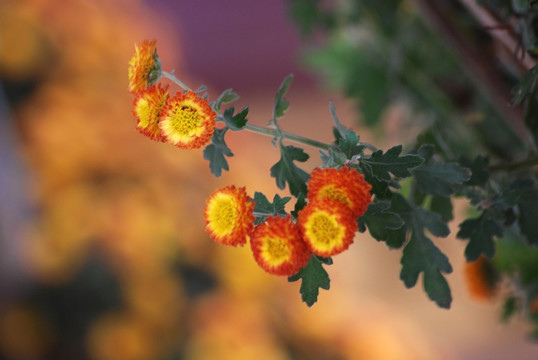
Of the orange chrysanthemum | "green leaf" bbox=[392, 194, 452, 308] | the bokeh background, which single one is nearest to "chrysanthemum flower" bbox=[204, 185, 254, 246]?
"green leaf" bbox=[392, 194, 452, 308]

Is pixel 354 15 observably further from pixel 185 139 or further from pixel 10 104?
pixel 10 104

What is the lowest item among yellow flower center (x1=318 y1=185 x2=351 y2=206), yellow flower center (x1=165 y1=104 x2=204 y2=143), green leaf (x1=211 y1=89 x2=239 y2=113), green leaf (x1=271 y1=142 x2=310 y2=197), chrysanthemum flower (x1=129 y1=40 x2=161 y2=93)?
yellow flower center (x1=318 y1=185 x2=351 y2=206)

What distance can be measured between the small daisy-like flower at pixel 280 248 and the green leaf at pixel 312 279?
2cm

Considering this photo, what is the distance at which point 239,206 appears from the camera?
0.86 ft

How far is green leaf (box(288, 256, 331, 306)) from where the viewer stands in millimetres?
271

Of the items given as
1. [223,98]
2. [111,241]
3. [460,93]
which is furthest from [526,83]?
[111,241]

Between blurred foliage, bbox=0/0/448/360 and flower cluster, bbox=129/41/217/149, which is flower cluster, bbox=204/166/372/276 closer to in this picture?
flower cluster, bbox=129/41/217/149

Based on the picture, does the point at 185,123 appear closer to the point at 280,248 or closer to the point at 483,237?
the point at 280,248

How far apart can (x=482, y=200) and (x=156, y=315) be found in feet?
3.09

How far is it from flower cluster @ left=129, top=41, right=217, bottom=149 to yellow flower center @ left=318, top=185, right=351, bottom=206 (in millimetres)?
61

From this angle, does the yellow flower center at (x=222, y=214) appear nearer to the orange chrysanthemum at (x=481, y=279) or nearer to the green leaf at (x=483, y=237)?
the green leaf at (x=483, y=237)

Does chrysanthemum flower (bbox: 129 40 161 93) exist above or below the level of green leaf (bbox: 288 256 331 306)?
above

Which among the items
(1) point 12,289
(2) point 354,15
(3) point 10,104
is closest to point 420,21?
(2) point 354,15

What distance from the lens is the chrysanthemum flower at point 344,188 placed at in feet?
0.83
